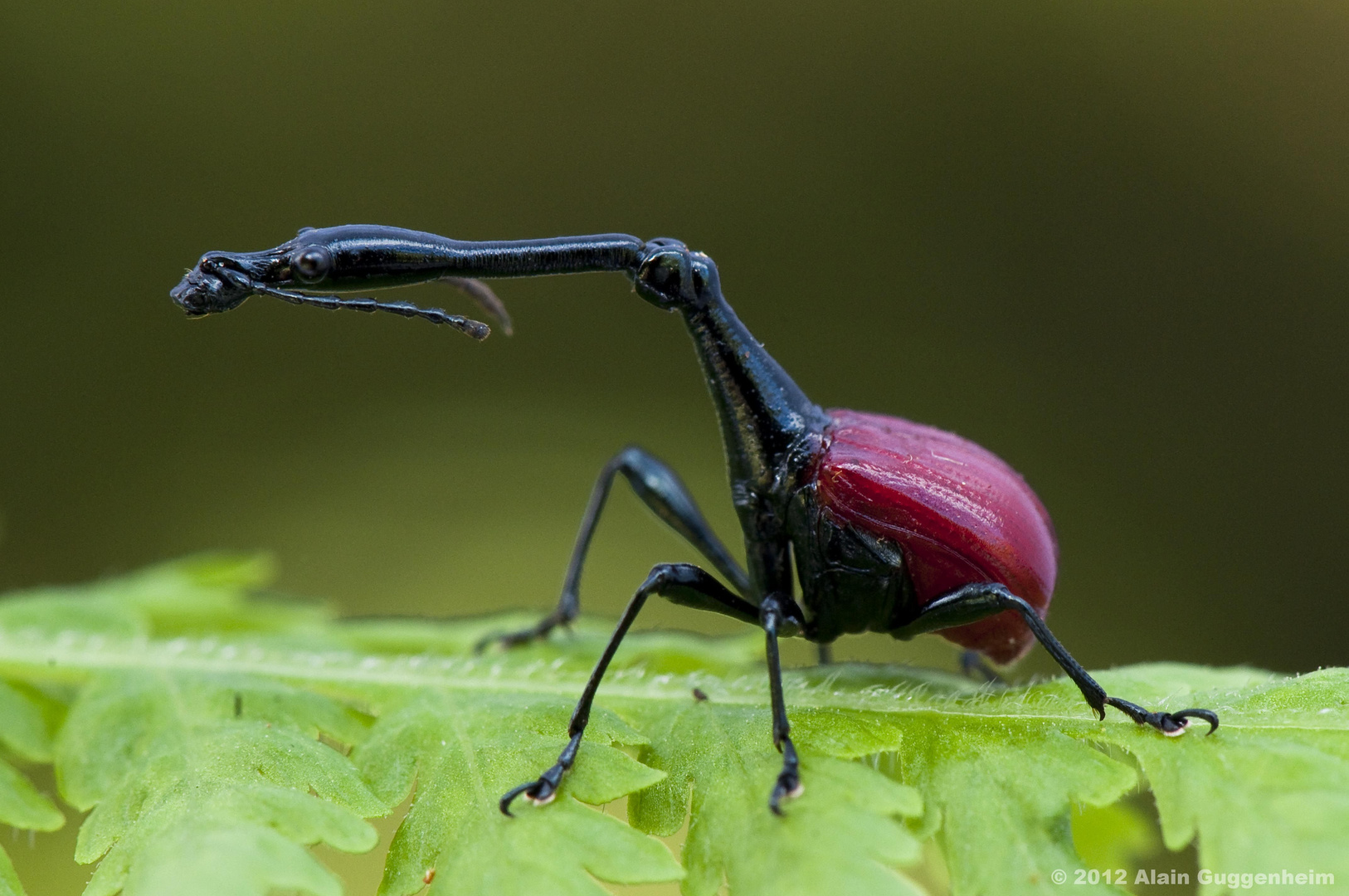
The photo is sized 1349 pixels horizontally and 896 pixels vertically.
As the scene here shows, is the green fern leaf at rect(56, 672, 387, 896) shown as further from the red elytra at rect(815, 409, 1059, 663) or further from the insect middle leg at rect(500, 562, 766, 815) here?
the red elytra at rect(815, 409, 1059, 663)

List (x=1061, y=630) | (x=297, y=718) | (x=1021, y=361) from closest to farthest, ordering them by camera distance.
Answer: (x=297, y=718) → (x=1061, y=630) → (x=1021, y=361)

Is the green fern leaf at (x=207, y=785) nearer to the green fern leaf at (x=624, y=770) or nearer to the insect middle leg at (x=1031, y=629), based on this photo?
the green fern leaf at (x=624, y=770)

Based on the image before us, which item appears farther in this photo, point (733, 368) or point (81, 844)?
point (733, 368)

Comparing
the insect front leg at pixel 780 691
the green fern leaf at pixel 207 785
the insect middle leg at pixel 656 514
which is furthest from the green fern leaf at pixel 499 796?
the insect middle leg at pixel 656 514

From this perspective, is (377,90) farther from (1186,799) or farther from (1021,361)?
(1186,799)

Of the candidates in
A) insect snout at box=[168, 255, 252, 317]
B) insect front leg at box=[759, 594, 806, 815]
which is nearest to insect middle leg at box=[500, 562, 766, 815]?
insect front leg at box=[759, 594, 806, 815]

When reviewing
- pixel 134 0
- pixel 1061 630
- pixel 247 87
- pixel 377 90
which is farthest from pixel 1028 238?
pixel 134 0

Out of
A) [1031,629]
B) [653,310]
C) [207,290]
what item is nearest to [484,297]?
[207,290]
